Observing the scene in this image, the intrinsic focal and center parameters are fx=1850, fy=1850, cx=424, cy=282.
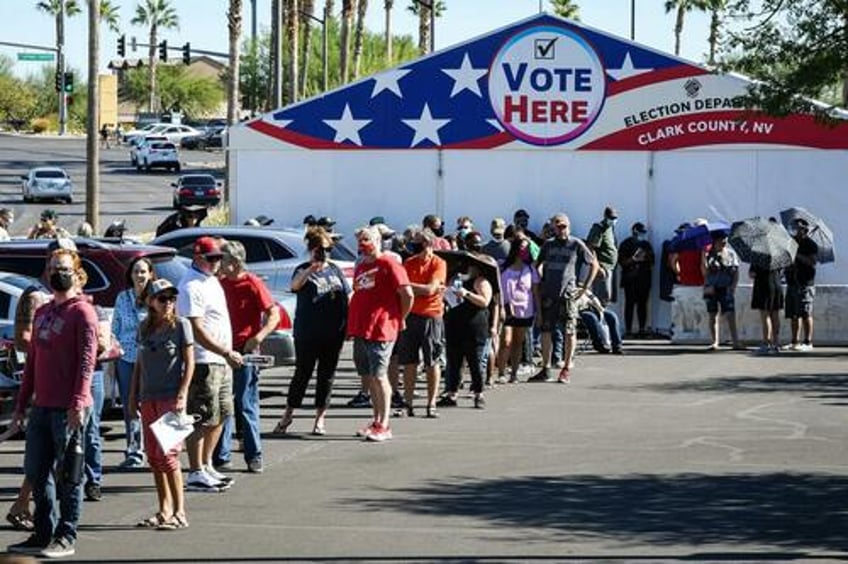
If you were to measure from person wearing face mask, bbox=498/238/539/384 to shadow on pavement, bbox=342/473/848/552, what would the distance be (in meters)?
6.45

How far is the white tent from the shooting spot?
27.5m

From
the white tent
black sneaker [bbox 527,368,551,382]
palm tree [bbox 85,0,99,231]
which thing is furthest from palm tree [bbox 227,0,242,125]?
black sneaker [bbox 527,368,551,382]

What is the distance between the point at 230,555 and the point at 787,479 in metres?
4.85

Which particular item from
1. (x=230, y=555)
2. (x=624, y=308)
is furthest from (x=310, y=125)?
(x=230, y=555)

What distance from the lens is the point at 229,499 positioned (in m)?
12.6

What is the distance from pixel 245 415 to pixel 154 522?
224cm

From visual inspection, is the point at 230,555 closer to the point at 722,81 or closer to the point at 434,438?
the point at 434,438

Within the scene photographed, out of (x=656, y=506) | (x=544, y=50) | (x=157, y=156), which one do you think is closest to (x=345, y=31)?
(x=157, y=156)

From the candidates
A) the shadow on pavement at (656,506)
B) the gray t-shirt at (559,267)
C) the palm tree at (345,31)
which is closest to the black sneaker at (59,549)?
the shadow on pavement at (656,506)

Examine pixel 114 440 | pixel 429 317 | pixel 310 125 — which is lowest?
pixel 114 440

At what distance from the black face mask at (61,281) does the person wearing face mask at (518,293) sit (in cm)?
969

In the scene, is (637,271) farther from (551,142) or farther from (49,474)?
(49,474)

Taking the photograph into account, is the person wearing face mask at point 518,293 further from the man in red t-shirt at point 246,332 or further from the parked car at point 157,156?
the parked car at point 157,156

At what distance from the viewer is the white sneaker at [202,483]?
12820 millimetres
